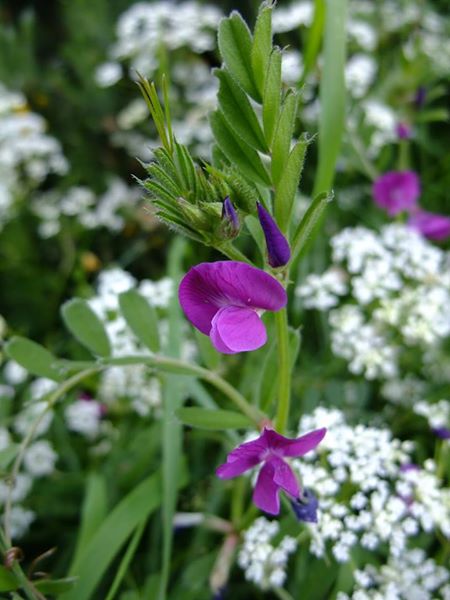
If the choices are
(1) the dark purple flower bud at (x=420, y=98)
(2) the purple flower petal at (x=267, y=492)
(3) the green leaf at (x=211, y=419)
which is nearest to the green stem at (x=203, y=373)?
(3) the green leaf at (x=211, y=419)

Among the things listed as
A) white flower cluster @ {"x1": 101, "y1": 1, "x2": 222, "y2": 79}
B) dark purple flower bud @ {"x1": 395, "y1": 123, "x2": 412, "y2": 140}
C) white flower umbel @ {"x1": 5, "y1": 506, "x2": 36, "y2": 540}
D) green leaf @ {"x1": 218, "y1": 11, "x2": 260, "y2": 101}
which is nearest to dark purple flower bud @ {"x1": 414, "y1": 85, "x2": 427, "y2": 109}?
dark purple flower bud @ {"x1": 395, "y1": 123, "x2": 412, "y2": 140}

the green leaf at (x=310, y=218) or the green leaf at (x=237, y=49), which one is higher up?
the green leaf at (x=237, y=49)

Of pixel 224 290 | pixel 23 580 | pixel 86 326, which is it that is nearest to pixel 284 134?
pixel 224 290

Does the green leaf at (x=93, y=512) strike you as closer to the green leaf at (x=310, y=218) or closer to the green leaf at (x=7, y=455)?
the green leaf at (x=7, y=455)

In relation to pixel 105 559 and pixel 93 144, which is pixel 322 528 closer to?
pixel 105 559

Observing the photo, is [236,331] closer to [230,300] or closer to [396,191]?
[230,300]

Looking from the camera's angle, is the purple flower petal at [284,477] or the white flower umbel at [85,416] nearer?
the purple flower petal at [284,477]

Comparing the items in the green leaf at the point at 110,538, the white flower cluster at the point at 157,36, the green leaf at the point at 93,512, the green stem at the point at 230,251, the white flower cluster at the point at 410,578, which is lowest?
the white flower cluster at the point at 410,578
